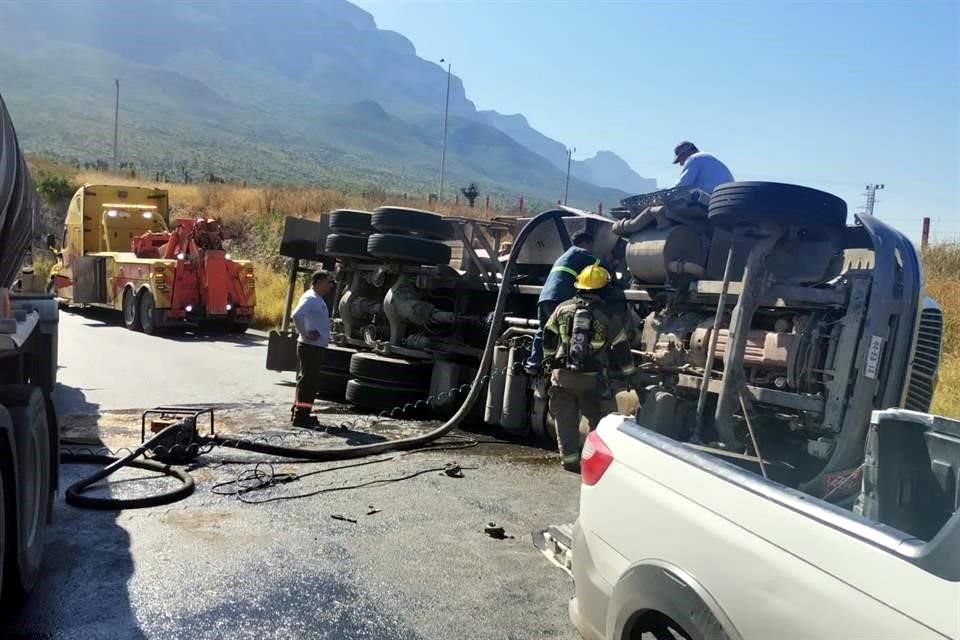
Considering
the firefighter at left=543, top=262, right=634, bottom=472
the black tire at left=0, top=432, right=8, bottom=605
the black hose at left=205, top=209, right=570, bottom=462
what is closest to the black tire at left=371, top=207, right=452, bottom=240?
the black hose at left=205, top=209, right=570, bottom=462

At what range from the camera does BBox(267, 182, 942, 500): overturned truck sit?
4.95 metres

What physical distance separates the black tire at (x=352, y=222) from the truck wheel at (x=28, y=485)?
5.73m

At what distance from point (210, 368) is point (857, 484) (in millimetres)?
10716

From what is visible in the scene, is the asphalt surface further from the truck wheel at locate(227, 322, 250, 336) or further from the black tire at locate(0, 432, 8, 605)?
the truck wheel at locate(227, 322, 250, 336)

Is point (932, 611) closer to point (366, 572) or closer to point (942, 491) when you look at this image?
point (942, 491)

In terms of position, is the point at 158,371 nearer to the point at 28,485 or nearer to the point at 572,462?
the point at 572,462

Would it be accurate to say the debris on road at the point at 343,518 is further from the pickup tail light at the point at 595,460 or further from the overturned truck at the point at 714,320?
the pickup tail light at the point at 595,460

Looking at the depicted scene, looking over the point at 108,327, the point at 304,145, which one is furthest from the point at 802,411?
the point at 304,145

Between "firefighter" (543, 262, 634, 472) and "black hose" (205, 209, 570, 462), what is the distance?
113 centimetres

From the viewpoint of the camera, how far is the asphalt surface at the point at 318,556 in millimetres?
3768

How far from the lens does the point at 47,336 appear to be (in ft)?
21.8

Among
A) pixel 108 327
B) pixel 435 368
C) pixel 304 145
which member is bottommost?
pixel 108 327

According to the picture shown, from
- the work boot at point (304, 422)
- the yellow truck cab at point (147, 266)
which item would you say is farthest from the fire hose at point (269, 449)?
the yellow truck cab at point (147, 266)

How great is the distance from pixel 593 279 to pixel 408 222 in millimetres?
3150
